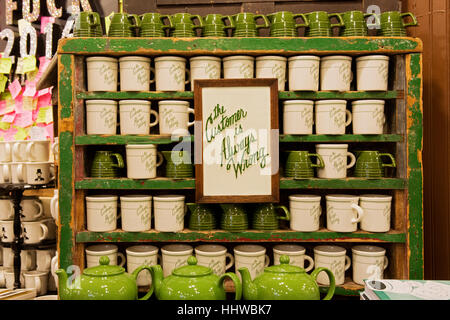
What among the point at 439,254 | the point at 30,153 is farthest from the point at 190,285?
the point at 30,153

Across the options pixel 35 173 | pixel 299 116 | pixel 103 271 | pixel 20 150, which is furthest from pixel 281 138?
pixel 20 150

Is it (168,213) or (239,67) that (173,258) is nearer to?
(168,213)

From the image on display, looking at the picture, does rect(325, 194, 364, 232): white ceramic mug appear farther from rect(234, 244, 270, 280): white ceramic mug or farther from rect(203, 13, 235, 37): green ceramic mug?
rect(203, 13, 235, 37): green ceramic mug

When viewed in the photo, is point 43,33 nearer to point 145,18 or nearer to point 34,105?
point 34,105

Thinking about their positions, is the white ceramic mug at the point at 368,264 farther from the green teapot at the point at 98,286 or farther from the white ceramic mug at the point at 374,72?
the green teapot at the point at 98,286

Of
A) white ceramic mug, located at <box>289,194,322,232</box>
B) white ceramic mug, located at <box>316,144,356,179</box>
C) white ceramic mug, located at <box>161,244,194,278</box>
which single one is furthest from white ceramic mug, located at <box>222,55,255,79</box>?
white ceramic mug, located at <box>161,244,194,278</box>

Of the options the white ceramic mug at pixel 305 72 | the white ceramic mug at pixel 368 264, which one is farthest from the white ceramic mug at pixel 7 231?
the white ceramic mug at pixel 368 264

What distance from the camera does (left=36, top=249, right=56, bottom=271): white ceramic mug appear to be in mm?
2613

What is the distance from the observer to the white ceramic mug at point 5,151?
258 centimetres

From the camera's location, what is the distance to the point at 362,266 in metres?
1.83

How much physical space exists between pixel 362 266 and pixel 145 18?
1524 millimetres

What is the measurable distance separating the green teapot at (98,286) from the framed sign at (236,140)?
2.90ft

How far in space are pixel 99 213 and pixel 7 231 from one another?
1.13 metres

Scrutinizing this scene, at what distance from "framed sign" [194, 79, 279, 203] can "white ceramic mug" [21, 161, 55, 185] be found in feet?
3.92
